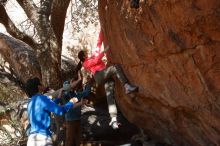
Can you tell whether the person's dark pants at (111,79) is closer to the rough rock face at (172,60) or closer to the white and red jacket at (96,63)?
the rough rock face at (172,60)

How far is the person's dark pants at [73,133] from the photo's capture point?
8.97 meters

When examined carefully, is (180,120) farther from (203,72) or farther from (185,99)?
(203,72)

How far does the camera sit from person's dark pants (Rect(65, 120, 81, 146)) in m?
8.97

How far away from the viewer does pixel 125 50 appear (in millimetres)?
6855

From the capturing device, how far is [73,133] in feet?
29.7

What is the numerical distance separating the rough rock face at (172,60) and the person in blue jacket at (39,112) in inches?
50.4

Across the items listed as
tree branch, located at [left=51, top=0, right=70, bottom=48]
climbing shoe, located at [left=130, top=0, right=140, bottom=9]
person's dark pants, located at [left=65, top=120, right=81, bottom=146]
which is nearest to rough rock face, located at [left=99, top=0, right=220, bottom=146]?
climbing shoe, located at [left=130, top=0, right=140, bottom=9]

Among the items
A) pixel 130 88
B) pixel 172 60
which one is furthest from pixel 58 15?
pixel 172 60

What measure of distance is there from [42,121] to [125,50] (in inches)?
66.0

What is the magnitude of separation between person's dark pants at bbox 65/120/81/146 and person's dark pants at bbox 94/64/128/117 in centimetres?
127

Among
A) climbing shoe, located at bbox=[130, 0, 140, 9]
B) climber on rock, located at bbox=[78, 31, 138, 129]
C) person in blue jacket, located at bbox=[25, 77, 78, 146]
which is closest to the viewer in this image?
climbing shoe, located at bbox=[130, 0, 140, 9]

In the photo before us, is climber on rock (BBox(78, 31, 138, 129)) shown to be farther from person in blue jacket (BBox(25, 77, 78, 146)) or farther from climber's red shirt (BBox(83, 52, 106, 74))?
person in blue jacket (BBox(25, 77, 78, 146))

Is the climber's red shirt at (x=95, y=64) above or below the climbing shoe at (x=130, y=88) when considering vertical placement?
above

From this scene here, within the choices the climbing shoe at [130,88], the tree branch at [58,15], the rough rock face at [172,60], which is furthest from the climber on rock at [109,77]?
the tree branch at [58,15]
